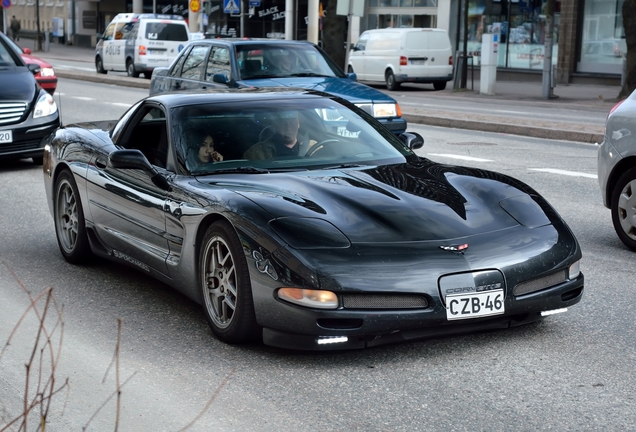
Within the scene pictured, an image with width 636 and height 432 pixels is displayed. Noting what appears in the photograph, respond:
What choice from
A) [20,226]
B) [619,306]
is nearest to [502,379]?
[619,306]

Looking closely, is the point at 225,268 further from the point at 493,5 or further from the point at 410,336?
the point at 493,5

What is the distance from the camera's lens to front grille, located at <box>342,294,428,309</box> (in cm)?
485

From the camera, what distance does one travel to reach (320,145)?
628 cm

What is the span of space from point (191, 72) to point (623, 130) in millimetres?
8747

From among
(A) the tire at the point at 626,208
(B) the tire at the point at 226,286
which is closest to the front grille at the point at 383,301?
(B) the tire at the point at 226,286

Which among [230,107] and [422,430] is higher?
[230,107]

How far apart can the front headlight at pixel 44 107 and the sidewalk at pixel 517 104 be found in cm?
800

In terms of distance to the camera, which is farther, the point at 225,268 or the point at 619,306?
the point at 619,306

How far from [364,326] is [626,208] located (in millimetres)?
3683

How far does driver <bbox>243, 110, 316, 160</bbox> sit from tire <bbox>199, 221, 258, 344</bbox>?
2.88ft

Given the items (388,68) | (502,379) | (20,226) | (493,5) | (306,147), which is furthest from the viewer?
(493,5)

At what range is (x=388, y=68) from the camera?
32344 millimetres

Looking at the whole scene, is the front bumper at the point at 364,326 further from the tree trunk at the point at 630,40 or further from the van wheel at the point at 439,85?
the van wheel at the point at 439,85

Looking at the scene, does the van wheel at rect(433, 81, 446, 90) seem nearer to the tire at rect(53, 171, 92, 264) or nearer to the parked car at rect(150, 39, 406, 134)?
the parked car at rect(150, 39, 406, 134)
